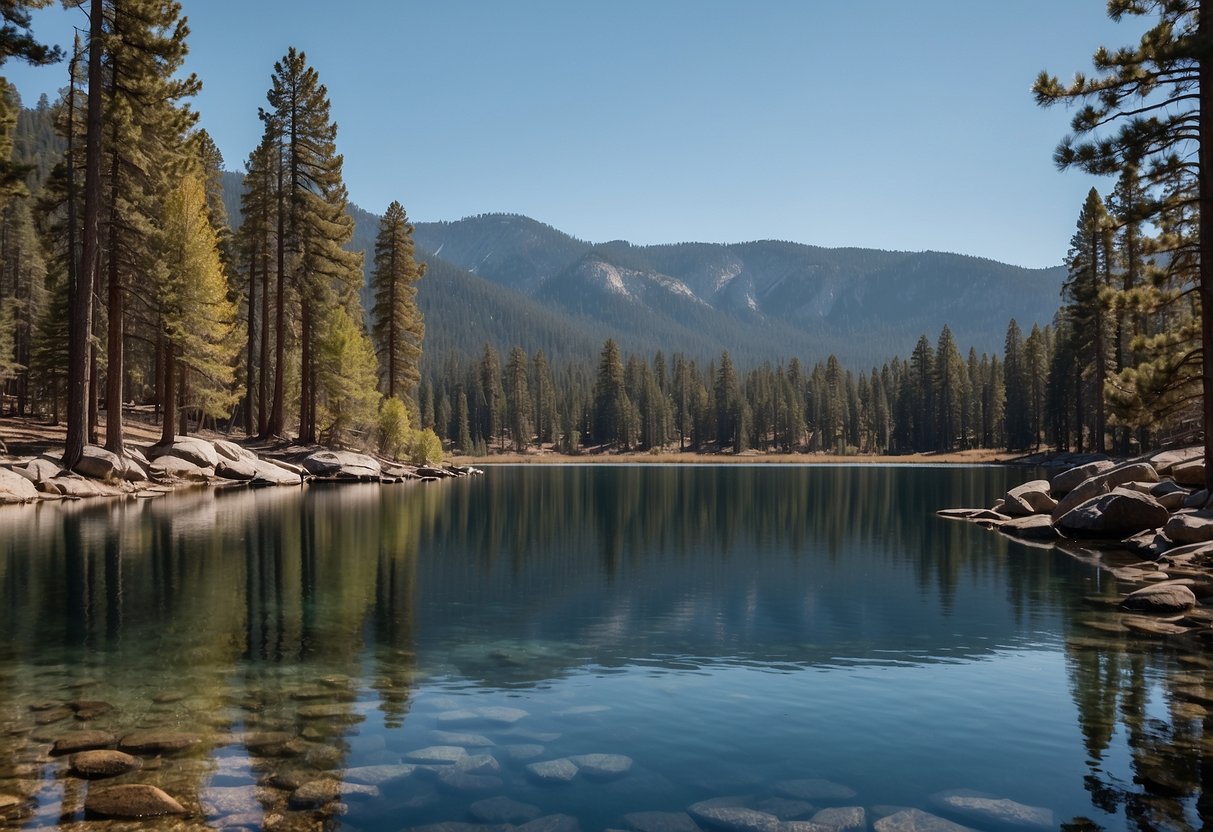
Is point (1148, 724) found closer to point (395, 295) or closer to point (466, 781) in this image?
point (466, 781)

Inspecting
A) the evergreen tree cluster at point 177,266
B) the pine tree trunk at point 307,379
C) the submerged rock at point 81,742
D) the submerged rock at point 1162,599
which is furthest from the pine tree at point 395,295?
the submerged rock at point 81,742

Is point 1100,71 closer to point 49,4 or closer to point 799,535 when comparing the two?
point 799,535

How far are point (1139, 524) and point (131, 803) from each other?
26776mm

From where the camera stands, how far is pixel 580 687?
34.3ft

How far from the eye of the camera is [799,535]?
28578 millimetres

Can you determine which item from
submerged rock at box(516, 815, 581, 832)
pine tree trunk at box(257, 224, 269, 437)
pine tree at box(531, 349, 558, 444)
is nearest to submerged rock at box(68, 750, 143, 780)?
→ submerged rock at box(516, 815, 581, 832)

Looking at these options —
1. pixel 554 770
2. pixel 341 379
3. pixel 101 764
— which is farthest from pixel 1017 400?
pixel 101 764

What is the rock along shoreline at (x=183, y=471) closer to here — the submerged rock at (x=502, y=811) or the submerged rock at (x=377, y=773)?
the submerged rock at (x=377, y=773)

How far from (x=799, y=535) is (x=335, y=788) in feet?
76.0

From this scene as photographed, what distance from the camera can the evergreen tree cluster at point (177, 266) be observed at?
29.6m

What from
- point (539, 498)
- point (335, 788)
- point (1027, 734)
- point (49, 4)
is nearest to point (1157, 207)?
point (1027, 734)

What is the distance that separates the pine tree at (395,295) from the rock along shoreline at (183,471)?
7911 mm

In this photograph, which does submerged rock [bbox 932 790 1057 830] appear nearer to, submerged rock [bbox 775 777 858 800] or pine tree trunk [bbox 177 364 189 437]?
submerged rock [bbox 775 777 858 800]

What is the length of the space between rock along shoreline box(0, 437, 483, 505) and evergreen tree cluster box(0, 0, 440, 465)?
0.94 m
